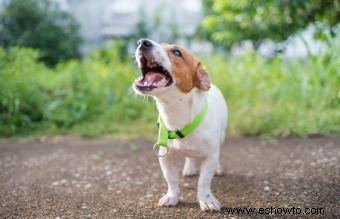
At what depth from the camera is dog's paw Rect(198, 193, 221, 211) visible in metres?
2.73

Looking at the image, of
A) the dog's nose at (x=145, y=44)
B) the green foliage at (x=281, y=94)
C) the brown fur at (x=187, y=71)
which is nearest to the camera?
the dog's nose at (x=145, y=44)

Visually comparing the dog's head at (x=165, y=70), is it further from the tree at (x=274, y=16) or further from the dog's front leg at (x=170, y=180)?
the tree at (x=274, y=16)

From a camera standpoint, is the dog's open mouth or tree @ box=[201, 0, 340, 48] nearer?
the dog's open mouth

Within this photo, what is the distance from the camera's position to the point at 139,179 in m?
3.54

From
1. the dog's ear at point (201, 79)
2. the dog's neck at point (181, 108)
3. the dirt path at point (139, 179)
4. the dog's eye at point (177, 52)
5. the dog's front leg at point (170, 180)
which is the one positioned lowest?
the dirt path at point (139, 179)

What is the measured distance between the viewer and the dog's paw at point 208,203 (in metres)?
2.73

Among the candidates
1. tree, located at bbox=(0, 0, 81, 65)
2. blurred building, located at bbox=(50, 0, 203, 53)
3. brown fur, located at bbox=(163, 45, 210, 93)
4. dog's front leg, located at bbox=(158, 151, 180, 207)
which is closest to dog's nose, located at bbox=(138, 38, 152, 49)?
brown fur, located at bbox=(163, 45, 210, 93)

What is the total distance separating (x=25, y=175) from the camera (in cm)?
371

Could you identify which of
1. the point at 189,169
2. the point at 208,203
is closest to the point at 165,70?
the point at 208,203

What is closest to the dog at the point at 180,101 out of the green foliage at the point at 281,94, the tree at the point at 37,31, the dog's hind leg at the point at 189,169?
the dog's hind leg at the point at 189,169

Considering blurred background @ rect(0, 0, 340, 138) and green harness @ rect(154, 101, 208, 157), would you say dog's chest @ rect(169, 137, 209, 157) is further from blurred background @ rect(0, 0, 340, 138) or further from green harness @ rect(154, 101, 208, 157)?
blurred background @ rect(0, 0, 340, 138)

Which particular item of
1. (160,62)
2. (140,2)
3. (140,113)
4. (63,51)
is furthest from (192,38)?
(160,62)

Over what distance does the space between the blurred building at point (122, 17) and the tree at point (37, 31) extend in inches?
72.9

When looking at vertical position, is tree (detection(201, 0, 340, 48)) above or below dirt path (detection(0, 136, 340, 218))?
above
